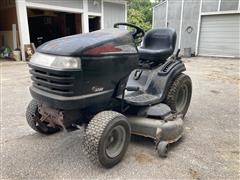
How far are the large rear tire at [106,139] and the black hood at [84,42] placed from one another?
626 millimetres

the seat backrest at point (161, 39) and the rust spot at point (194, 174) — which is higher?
the seat backrest at point (161, 39)

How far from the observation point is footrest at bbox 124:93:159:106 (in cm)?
258

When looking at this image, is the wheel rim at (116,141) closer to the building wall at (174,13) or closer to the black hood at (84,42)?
the black hood at (84,42)

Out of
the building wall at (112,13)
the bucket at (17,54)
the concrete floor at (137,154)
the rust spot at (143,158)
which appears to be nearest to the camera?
the concrete floor at (137,154)

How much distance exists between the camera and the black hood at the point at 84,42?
1971 millimetres

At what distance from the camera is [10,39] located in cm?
1024

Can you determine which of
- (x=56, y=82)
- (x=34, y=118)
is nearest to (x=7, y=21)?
(x=34, y=118)

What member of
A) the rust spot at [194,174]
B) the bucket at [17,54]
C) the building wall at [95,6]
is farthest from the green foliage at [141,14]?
the rust spot at [194,174]

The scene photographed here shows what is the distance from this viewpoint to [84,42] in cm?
207

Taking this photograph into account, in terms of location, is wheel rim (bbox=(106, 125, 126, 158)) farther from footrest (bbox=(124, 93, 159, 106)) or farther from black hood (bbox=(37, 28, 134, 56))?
black hood (bbox=(37, 28, 134, 56))

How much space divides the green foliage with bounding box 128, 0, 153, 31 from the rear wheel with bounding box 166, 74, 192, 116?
19.0 m

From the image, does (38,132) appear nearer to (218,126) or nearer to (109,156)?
(109,156)

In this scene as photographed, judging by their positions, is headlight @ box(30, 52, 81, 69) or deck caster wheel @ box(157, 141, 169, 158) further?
deck caster wheel @ box(157, 141, 169, 158)

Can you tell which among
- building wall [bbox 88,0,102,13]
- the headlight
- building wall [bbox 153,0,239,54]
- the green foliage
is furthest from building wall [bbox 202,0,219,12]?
the headlight
